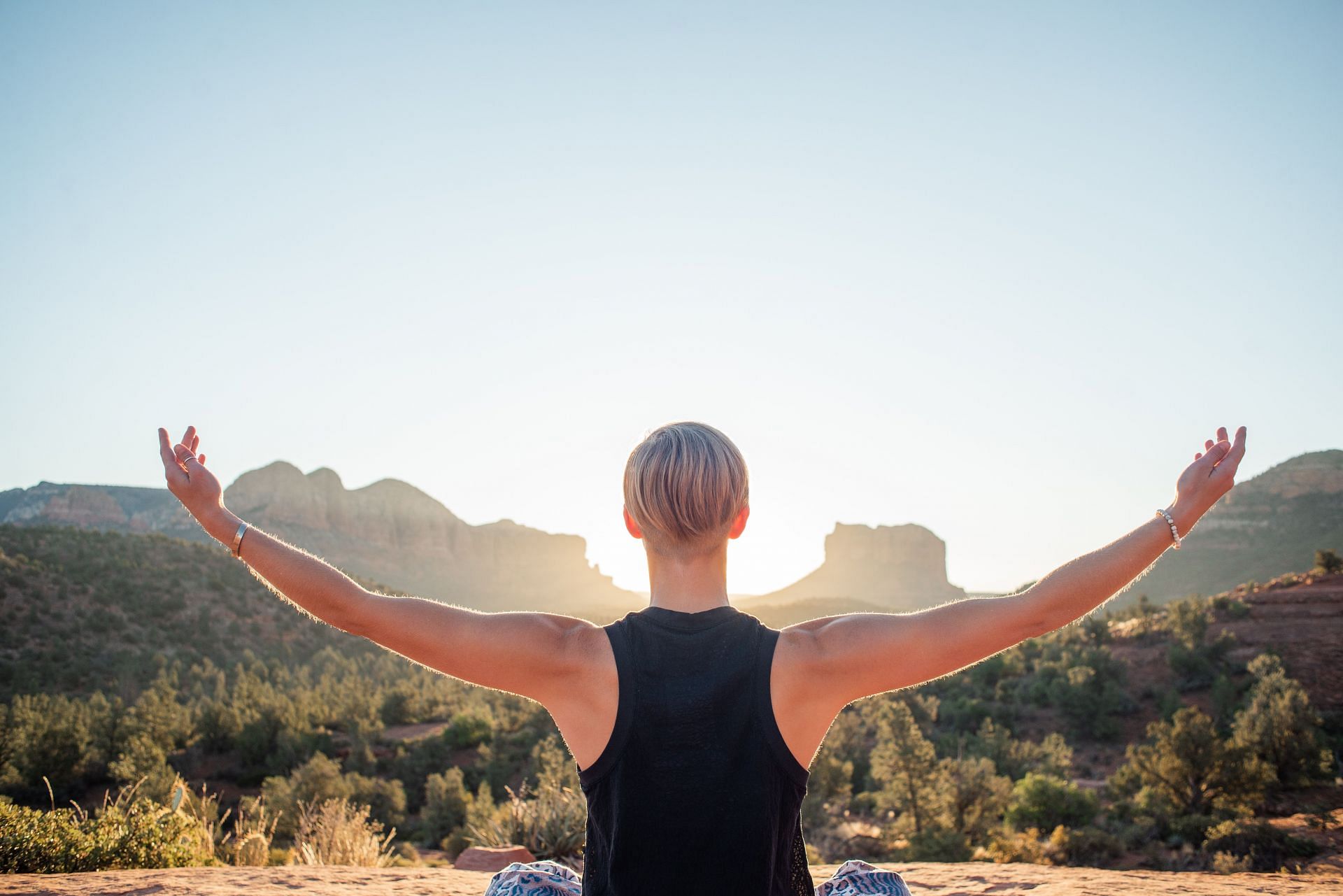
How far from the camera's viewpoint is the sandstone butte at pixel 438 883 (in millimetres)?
4043

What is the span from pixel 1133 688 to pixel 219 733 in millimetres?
31591

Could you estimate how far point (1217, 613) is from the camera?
32719 mm

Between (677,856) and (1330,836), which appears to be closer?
(677,856)

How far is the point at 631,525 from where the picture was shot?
1.90m

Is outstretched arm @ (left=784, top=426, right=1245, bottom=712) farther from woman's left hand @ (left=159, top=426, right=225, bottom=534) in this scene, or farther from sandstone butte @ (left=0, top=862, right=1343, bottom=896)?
sandstone butte @ (left=0, top=862, right=1343, bottom=896)

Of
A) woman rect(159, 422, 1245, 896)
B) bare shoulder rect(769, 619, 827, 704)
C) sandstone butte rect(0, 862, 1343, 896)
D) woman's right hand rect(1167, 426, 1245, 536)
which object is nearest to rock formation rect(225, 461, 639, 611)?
sandstone butte rect(0, 862, 1343, 896)

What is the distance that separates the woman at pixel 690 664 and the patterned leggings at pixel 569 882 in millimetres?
235

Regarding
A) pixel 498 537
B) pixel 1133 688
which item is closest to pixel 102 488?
pixel 498 537

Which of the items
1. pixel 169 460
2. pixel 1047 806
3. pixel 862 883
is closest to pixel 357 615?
pixel 169 460

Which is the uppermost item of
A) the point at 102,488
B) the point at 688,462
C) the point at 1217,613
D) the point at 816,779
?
the point at 102,488

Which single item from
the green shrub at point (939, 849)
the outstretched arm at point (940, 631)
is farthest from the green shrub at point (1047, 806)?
the outstretched arm at point (940, 631)

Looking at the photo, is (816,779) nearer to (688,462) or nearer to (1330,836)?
(1330,836)

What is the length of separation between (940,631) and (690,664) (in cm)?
57

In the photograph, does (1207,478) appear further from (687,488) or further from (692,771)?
(692,771)
